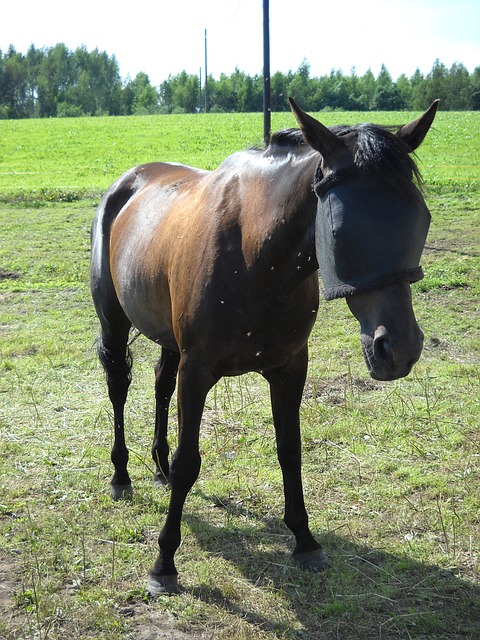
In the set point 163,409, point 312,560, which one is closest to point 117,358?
point 163,409

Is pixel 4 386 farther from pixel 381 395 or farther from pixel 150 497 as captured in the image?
pixel 381 395

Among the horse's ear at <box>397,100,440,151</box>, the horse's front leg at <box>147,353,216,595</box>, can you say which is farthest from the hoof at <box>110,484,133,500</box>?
the horse's ear at <box>397,100,440,151</box>

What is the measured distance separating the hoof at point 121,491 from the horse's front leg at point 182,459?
1.03 meters

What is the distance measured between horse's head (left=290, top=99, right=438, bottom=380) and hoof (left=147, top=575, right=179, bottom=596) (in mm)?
1728

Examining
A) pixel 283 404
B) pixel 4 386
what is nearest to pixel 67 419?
pixel 4 386

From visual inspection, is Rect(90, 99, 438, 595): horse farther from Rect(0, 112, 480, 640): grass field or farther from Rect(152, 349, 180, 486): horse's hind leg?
Rect(0, 112, 480, 640): grass field

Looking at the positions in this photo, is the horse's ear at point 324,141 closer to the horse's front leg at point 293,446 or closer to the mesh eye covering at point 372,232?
the mesh eye covering at point 372,232

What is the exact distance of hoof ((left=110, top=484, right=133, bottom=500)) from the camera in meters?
4.71

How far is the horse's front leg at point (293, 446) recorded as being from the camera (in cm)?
382

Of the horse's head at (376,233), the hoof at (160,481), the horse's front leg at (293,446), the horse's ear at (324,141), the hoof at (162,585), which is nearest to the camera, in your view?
the horse's head at (376,233)

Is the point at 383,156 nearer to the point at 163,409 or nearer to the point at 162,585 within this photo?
the point at 162,585

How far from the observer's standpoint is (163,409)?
16.2 feet

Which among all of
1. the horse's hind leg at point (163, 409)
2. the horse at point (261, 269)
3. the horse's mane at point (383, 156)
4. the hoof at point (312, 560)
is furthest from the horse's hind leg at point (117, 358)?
the horse's mane at point (383, 156)

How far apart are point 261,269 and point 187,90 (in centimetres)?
9674
